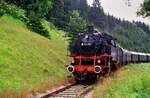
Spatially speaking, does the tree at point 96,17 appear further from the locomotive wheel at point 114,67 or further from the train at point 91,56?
the train at point 91,56

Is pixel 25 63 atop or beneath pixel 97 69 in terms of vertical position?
atop

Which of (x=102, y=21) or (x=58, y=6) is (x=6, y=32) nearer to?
(x=58, y=6)

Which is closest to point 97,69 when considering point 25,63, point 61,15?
point 25,63

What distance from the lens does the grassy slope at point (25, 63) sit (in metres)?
25.2

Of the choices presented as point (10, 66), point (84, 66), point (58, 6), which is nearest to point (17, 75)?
point (10, 66)

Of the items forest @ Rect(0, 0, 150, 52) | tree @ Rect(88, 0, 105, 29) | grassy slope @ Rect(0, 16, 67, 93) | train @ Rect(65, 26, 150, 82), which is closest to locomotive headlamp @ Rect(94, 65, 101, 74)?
train @ Rect(65, 26, 150, 82)

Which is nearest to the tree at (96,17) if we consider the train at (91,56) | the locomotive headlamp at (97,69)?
the train at (91,56)

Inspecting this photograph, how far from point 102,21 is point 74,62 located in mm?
138432

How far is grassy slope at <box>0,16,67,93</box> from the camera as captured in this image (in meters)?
25.2

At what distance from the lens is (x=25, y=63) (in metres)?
30.8

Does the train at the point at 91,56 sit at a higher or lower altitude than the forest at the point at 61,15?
lower

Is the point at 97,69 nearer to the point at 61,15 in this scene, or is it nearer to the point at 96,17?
the point at 61,15

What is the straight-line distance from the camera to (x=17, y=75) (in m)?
26.6

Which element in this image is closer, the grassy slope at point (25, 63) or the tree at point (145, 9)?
the grassy slope at point (25, 63)
